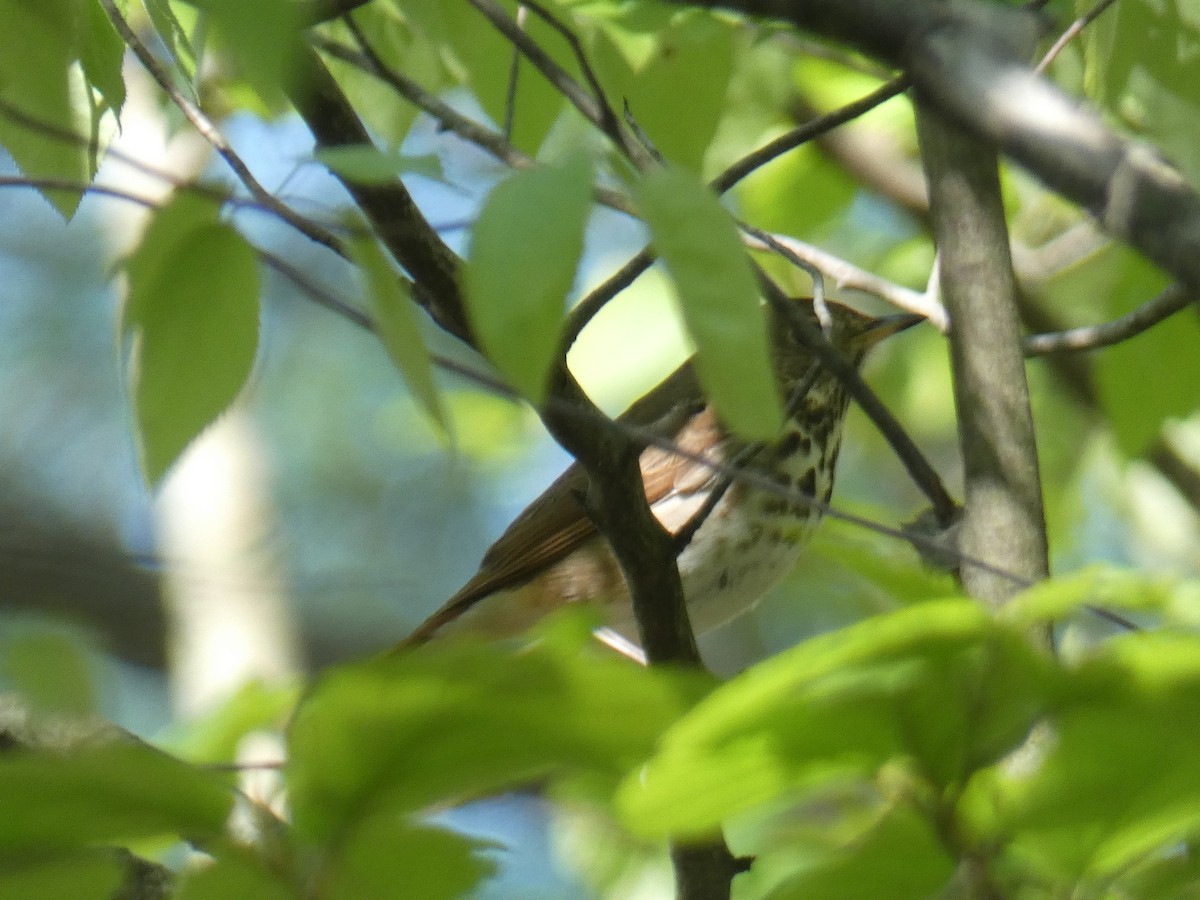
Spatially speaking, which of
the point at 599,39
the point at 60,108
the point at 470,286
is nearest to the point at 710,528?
the point at 599,39

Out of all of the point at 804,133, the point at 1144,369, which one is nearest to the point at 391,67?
the point at 804,133

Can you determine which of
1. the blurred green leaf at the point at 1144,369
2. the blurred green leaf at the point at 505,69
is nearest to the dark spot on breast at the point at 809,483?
the blurred green leaf at the point at 1144,369

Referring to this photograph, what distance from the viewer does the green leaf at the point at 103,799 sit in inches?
28.1

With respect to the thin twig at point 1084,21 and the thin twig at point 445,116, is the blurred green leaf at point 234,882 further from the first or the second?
the thin twig at point 1084,21

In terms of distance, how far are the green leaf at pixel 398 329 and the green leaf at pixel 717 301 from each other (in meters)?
0.16

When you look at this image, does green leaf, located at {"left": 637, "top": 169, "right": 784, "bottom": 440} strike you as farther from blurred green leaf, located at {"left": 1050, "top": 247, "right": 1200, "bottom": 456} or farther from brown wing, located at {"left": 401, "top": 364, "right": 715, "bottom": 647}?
brown wing, located at {"left": 401, "top": 364, "right": 715, "bottom": 647}

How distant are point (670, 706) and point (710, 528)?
2429 millimetres

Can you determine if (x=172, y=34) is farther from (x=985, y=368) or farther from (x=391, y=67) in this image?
(x=985, y=368)

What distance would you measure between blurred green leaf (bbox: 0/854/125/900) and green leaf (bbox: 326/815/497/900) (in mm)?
134

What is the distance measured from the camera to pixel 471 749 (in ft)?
2.48

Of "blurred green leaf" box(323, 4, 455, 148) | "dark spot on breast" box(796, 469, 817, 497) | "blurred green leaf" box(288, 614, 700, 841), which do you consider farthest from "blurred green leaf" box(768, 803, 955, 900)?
"dark spot on breast" box(796, 469, 817, 497)

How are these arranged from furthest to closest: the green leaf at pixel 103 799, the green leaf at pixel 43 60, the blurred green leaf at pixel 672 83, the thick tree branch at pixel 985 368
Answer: the blurred green leaf at pixel 672 83, the thick tree branch at pixel 985 368, the green leaf at pixel 43 60, the green leaf at pixel 103 799

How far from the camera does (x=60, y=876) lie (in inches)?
31.4

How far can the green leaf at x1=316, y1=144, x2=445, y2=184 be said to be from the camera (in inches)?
35.2
